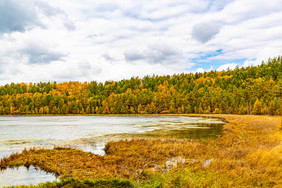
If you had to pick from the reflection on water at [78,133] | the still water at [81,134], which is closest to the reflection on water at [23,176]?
the still water at [81,134]

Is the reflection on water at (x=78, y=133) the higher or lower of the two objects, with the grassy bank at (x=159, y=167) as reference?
lower

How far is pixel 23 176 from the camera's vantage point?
14.4m

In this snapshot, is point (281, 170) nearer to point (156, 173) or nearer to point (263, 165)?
point (263, 165)

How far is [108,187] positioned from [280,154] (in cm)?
1351

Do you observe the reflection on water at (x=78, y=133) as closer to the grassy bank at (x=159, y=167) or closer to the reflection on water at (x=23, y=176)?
the grassy bank at (x=159, y=167)

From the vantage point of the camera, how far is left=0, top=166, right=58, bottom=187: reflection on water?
519 inches

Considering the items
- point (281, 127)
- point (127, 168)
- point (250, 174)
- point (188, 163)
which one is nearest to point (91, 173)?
point (127, 168)

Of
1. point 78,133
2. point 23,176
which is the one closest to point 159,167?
point 23,176

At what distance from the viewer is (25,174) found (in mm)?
14906

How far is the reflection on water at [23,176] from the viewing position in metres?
13.2

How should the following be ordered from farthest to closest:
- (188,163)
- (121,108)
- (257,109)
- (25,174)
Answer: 1. (121,108)
2. (257,109)
3. (188,163)
4. (25,174)

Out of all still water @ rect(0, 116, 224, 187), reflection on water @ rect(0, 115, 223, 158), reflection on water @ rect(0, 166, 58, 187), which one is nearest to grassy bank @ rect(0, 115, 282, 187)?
reflection on water @ rect(0, 166, 58, 187)

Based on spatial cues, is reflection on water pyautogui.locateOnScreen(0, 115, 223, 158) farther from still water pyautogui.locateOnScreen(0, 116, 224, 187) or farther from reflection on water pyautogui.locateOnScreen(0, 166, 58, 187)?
reflection on water pyautogui.locateOnScreen(0, 166, 58, 187)

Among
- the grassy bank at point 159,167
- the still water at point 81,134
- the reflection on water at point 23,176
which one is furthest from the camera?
the still water at point 81,134
